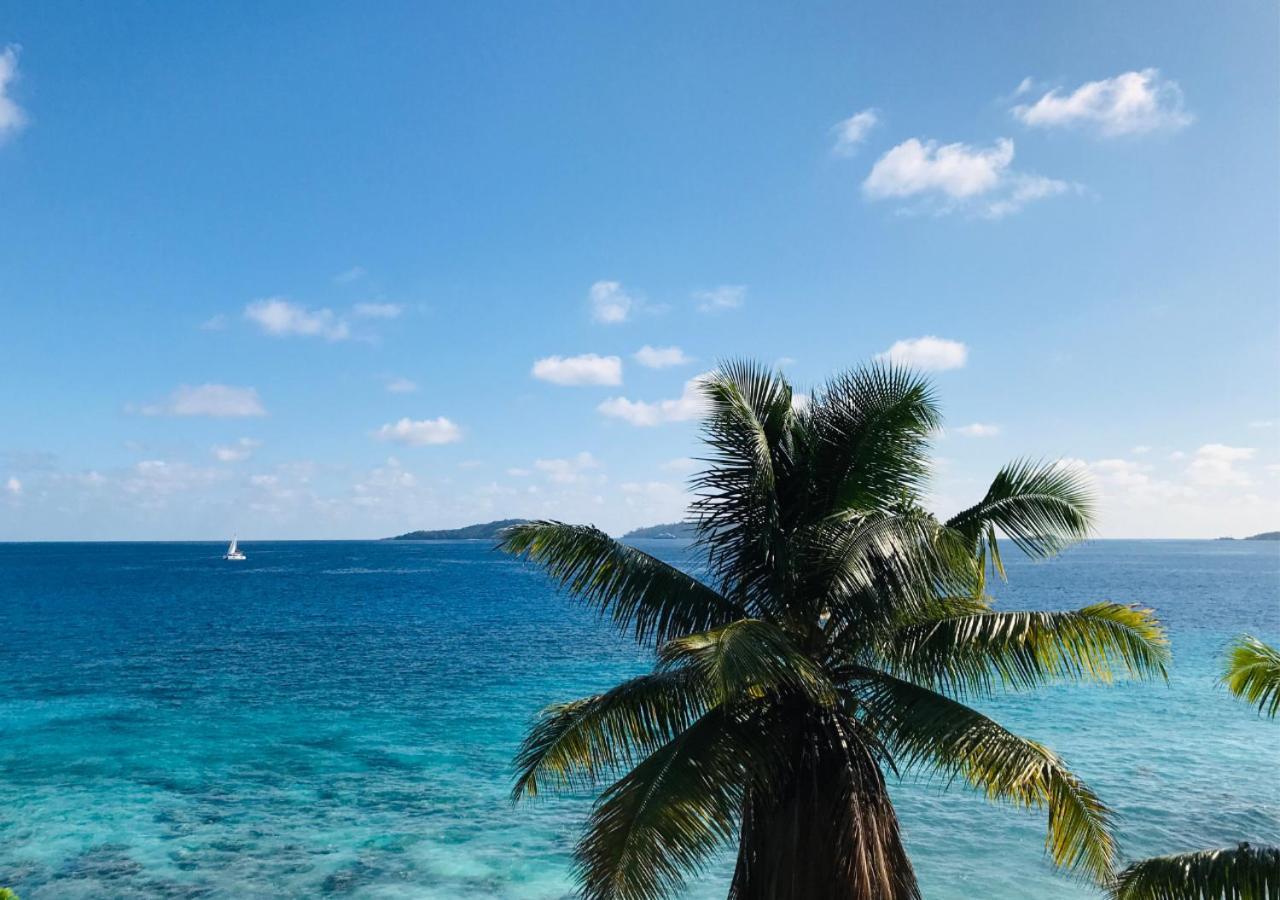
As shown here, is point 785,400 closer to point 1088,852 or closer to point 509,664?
point 1088,852

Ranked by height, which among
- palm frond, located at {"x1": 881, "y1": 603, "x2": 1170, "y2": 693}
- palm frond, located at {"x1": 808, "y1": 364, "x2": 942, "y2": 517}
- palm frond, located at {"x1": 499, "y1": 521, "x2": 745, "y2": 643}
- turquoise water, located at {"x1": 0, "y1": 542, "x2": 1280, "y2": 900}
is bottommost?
turquoise water, located at {"x1": 0, "y1": 542, "x2": 1280, "y2": 900}

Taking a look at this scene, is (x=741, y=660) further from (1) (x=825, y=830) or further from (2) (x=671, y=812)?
(1) (x=825, y=830)

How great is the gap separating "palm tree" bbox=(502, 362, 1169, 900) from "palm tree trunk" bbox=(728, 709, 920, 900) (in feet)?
0.06

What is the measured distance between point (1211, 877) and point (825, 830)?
9.46 feet

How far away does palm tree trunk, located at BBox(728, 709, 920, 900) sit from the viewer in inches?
291

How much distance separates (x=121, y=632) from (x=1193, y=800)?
58535mm

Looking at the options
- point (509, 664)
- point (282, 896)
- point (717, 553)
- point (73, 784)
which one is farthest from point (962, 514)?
point (509, 664)

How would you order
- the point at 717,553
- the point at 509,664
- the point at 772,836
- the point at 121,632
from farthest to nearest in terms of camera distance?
the point at 121,632 → the point at 509,664 → the point at 717,553 → the point at 772,836

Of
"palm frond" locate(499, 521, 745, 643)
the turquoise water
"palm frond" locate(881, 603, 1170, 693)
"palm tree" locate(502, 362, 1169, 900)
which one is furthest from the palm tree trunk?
the turquoise water

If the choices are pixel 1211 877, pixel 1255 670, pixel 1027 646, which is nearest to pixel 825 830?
pixel 1027 646

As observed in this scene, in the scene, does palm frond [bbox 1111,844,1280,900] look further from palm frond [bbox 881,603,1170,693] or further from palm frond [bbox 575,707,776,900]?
palm frond [bbox 575,707,776,900]

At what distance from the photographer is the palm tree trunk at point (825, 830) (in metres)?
7.39

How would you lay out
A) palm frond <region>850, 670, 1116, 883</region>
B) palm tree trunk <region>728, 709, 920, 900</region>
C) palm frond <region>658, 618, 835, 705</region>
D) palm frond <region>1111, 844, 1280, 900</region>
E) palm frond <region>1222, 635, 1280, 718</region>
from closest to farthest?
palm frond <region>1111, 844, 1280, 900</region>
palm frond <region>1222, 635, 1280, 718</region>
palm frond <region>658, 618, 835, 705</region>
palm frond <region>850, 670, 1116, 883</region>
palm tree trunk <region>728, 709, 920, 900</region>

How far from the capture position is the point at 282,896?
52.0ft
